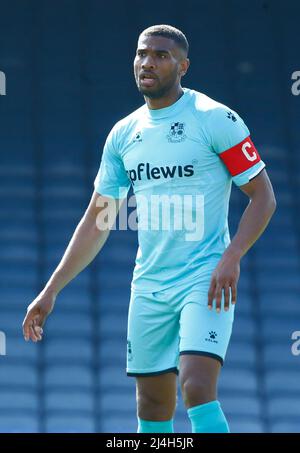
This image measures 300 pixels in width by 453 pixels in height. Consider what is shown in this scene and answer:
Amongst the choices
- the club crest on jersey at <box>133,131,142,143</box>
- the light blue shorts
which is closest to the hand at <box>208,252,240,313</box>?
the light blue shorts

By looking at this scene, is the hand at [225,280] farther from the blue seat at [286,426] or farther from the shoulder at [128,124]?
the blue seat at [286,426]

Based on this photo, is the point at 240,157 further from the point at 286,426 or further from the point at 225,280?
the point at 286,426

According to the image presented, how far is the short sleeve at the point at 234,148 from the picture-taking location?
4359 millimetres

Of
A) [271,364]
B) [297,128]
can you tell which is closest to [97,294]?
[271,364]

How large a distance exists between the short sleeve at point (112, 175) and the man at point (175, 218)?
52 millimetres

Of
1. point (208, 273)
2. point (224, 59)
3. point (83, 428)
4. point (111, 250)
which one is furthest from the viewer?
point (224, 59)

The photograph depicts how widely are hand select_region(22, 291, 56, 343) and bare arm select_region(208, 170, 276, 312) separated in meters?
0.71

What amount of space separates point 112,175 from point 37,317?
2.13ft

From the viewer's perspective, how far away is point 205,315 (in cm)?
422

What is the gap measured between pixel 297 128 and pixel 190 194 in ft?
14.2

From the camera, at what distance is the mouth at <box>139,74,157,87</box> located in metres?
4.54

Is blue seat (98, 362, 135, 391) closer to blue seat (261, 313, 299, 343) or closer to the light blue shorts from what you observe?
blue seat (261, 313, 299, 343)

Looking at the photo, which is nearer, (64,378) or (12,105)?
(64,378)

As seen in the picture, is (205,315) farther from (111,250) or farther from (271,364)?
(111,250)
